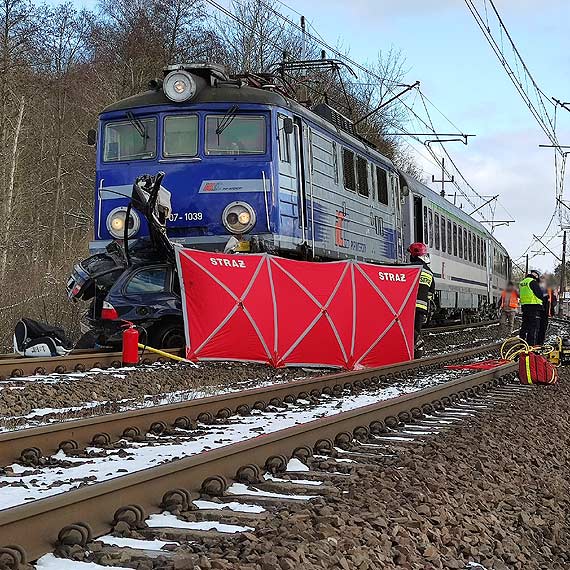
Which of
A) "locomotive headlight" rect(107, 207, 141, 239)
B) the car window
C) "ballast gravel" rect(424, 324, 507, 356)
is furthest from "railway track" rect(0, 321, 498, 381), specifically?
"ballast gravel" rect(424, 324, 507, 356)

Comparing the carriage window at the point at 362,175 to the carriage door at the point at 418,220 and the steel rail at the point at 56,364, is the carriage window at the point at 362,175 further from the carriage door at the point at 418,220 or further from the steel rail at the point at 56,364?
the steel rail at the point at 56,364

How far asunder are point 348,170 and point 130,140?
12.8 ft

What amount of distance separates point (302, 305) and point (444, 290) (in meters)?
10.9

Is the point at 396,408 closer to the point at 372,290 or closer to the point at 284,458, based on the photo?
the point at 284,458

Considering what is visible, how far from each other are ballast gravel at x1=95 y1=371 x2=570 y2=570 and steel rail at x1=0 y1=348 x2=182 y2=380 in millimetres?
5286

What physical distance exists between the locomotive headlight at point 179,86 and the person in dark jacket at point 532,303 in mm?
6490

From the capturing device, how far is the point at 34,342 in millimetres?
12078

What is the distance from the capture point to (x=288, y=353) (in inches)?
456

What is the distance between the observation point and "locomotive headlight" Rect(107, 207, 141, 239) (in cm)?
1303

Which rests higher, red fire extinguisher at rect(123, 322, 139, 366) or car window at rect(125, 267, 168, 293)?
car window at rect(125, 267, 168, 293)

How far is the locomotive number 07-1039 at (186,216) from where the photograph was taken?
12.8 metres

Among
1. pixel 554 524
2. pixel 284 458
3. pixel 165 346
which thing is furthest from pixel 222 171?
pixel 554 524

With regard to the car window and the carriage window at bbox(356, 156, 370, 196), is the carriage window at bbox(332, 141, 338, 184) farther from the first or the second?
the car window

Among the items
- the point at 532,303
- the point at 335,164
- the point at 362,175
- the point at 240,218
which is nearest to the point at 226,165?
the point at 240,218
